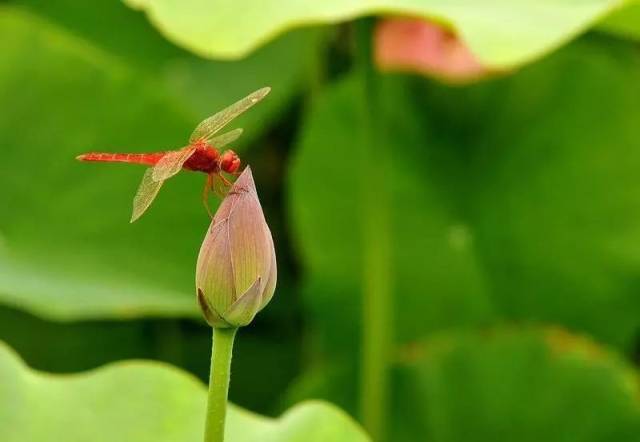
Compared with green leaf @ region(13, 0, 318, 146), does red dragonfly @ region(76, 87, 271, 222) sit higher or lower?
higher

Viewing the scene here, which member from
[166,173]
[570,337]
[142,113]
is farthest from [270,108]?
[166,173]

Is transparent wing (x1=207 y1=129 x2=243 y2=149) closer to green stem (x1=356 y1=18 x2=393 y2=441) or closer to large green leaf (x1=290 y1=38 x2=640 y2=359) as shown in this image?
green stem (x1=356 y1=18 x2=393 y2=441)

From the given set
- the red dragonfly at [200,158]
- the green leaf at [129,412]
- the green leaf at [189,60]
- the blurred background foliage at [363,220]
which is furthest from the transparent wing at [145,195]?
the green leaf at [189,60]

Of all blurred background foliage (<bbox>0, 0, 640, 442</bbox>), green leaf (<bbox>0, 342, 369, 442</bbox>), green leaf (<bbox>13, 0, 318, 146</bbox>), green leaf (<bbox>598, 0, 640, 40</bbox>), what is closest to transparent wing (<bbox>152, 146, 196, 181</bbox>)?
green leaf (<bbox>0, 342, 369, 442</bbox>)

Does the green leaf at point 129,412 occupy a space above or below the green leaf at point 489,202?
above

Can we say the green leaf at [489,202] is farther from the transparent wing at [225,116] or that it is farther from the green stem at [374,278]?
the transparent wing at [225,116]

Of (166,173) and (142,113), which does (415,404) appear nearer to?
(142,113)

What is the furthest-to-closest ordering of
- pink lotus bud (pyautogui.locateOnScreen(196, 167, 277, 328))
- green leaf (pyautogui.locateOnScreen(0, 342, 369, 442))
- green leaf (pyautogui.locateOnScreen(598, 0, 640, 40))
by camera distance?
green leaf (pyautogui.locateOnScreen(598, 0, 640, 40)) → green leaf (pyautogui.locateOnScreen(0, 342, 369, 442)) → pink lotus bud (pyautogui.locateOnScreen(196, 167, 277, 328))
